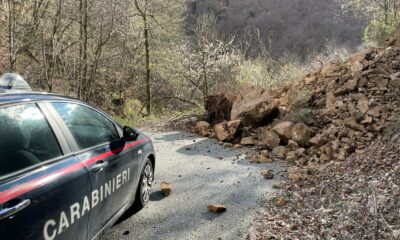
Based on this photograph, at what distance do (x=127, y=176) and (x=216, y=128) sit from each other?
16.3ft

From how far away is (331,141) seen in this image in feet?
21.6

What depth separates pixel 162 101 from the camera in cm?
1869

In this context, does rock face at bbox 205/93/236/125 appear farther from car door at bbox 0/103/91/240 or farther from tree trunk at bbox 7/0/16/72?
car door at bbox 0/103/91/240

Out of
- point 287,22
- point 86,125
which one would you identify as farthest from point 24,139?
point 287,22

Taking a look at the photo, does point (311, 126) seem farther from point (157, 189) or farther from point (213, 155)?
point (157, 189)

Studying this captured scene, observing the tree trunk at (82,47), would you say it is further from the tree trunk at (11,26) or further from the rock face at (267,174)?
the rock face at (267,174)

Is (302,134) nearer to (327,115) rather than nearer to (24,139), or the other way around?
(327,115)

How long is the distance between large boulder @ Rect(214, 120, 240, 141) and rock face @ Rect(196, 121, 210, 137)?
61cm

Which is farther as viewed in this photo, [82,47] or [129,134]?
[82,47]

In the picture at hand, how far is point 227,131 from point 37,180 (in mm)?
6333

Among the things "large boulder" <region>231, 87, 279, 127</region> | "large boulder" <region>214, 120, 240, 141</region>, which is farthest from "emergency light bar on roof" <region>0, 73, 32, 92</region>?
"large boulder" <region>231, 87, 279, 127</region>

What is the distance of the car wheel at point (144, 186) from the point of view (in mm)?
4336

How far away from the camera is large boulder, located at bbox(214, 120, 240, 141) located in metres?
8.26

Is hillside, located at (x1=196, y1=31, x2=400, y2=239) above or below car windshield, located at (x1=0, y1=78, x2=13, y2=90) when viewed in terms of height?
below
